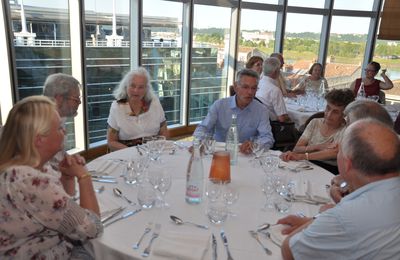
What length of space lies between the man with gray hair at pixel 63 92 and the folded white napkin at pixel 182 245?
1413 mm

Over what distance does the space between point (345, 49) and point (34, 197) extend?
26.2 ft

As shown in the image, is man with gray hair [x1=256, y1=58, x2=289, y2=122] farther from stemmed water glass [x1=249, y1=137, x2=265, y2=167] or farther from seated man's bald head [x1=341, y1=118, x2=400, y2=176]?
seated man's bald head [x1=341, y1=118, x2=400, y2=176]

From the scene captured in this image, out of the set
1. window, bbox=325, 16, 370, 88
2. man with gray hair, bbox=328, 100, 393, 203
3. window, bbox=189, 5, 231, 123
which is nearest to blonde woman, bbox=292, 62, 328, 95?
window, bbox=189, 5, 231, 123

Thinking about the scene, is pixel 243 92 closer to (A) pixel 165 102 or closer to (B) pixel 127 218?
(B) pixel 127 218

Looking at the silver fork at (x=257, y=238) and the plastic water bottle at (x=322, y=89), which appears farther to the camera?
the plastic water bottle at (x=322, y=89)

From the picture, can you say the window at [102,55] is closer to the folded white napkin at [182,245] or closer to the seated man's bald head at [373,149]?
the folded white napkin at [182,245]

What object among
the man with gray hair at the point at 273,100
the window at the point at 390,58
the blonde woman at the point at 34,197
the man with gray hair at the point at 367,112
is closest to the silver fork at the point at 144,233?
the blonde woman at the point at 34,197

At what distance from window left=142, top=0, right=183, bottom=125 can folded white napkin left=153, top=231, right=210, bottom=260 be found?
442 cm

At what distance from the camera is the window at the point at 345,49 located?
7719mm

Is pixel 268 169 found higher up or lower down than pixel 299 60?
lower down

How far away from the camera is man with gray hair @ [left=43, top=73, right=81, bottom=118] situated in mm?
2459

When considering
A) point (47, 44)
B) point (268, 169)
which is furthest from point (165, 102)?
point (268, 169)

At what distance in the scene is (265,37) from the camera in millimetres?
7156

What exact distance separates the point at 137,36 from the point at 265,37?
9.91 feet
